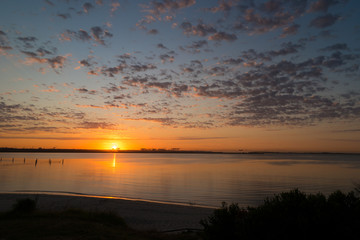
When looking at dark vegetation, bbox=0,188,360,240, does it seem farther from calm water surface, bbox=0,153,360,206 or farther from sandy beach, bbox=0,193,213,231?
calm water surface, bbox=0,153,360,206

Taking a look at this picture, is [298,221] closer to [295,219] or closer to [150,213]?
[295,219]

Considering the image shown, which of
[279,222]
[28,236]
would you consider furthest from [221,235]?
[28,236]

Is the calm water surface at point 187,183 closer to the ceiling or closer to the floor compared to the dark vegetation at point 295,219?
closer to the floor

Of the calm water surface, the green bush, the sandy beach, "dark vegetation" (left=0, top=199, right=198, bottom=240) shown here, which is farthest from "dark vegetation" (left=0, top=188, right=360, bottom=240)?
the calm water surface

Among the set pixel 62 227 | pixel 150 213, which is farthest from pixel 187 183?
pixel 62 227

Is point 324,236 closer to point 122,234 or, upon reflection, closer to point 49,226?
point 122,234

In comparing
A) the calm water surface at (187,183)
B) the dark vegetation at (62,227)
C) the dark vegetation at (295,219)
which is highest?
the dark vegetation at (295,219)

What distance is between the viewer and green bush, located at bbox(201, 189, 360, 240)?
6.36 metres

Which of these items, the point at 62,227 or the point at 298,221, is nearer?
the point at 298,221

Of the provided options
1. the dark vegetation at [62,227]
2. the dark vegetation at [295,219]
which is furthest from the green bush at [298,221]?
the dark vegetation at [62,227]

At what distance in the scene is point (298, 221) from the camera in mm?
6430

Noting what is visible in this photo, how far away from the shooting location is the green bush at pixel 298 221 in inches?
251

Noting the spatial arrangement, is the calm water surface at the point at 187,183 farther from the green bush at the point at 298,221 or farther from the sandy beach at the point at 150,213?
the green bush at the point at 298,221

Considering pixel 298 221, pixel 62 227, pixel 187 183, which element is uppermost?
pixel 298 221
